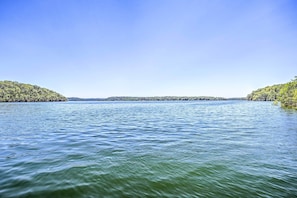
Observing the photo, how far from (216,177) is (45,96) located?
175 m

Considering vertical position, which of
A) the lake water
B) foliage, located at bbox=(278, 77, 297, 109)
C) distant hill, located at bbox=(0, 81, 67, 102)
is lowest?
the lake water

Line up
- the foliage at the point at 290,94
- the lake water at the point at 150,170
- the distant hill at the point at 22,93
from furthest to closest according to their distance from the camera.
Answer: the distant hill at the point at 22,93
the foliage at the point at 290,94
the lake water at the point at 150,170

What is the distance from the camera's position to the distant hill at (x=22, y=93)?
400ft

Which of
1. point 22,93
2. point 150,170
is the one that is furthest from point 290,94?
point 22,93

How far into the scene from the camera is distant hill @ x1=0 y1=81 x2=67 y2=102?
400 feet

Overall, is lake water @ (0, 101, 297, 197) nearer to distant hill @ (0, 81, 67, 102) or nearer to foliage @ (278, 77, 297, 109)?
foliage @ (278, 77, 297, 109)

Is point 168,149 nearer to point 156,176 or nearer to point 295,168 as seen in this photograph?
point 156,176

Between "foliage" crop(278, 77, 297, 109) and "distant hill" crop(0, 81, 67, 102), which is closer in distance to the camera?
"foliage" crop(278, 77, 297, 109)

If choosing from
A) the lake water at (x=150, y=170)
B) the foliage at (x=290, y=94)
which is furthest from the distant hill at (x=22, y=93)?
the foliage at (x=290, y=94)

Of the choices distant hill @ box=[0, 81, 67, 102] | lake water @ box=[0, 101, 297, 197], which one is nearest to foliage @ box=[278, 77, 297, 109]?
lake water @ box=[0, 101, 297, 197]

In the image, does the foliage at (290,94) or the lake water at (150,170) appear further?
the foliage at (290,94)

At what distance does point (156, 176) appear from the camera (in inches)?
224

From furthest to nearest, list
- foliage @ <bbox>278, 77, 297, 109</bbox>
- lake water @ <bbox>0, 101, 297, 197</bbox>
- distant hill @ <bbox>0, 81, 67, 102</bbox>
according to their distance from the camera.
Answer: distant hill @ <bbox>0, 81, 67, 102</bbox> < foliage @ <bbox>278, 77, 297, 109</bbox> < lake water @ <bbox>0, 101, 297, 197</bbox>

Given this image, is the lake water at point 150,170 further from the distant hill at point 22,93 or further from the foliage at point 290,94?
the distant hill at point 22,93
